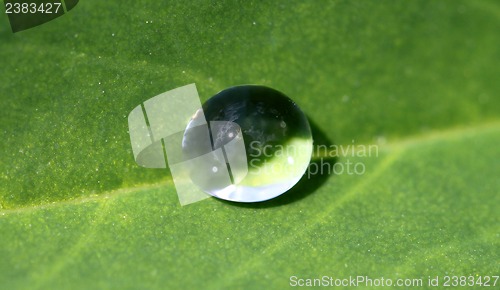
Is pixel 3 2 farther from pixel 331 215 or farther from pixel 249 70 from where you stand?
pixel 331 215

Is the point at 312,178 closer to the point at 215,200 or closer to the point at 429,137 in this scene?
the point at 215,200
